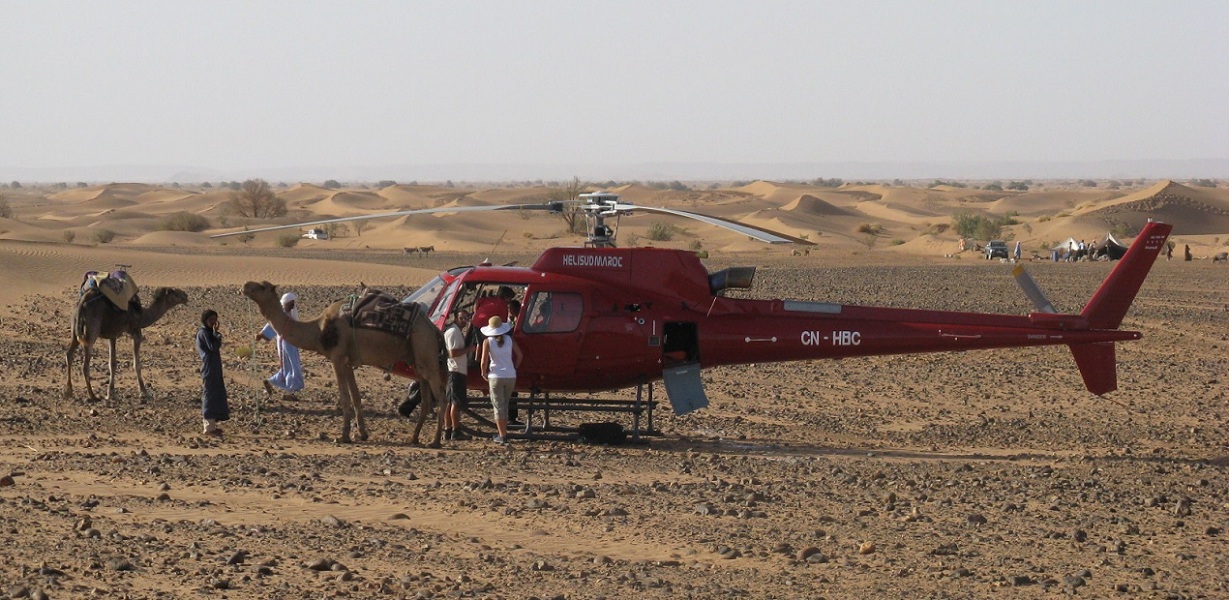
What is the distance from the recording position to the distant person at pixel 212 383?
45.1 feet

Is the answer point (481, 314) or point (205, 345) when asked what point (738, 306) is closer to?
point (481, 314)

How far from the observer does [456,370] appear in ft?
45.9

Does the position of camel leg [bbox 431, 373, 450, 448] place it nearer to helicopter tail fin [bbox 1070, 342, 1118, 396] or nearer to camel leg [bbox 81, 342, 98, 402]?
camel leg [bbox 81, 342, 98, 402]

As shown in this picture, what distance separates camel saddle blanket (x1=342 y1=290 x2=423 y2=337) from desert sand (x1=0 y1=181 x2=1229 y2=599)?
3.73 feet

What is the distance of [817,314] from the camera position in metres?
14.4

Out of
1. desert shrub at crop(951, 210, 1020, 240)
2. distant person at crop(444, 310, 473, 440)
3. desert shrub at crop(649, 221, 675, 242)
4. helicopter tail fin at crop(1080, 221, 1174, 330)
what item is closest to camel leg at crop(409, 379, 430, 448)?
distant person at crop(444, 310, 473, 440)

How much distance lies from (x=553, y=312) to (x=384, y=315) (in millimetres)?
1727

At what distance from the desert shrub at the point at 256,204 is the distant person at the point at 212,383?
2899 inches

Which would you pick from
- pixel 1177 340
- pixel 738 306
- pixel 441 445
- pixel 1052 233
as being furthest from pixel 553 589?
pixel 1052 233

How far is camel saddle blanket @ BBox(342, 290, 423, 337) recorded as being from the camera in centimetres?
1341

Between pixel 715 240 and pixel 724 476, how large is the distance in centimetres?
5407

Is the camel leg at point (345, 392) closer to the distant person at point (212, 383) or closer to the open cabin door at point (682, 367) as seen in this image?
the distant person at point (212, 383)

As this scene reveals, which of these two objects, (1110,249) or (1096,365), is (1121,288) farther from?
(1110,249)

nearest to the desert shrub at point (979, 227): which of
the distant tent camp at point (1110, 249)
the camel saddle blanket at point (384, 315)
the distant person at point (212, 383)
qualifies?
the distant tent camp at point (1110, 249)
